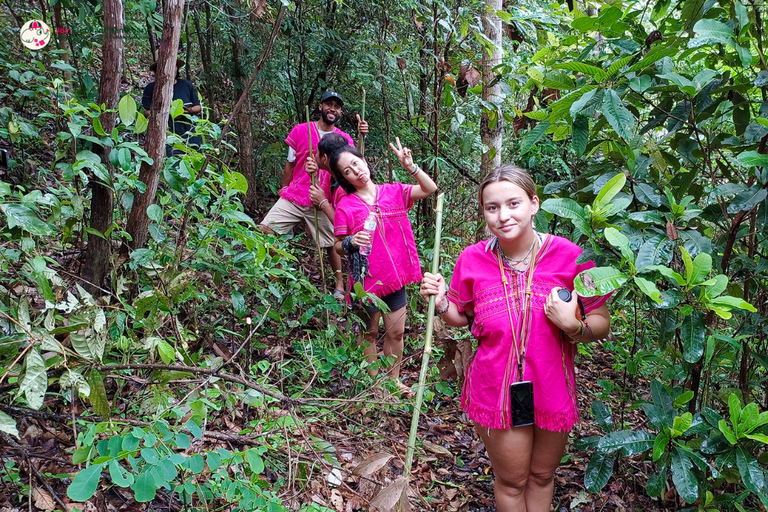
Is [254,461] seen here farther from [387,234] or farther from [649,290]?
[387,234]

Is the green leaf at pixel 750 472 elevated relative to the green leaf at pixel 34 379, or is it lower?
lower

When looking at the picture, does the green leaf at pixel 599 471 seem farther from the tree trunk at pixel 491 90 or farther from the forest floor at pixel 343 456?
the tree trunk at pixel 491 90

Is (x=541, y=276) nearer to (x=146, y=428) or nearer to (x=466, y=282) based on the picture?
(x=466, y=282)

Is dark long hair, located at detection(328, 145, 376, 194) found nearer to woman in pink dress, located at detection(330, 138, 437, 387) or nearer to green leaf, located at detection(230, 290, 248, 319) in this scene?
woman in pink dress, located at detection(330, 138, 437, 387)

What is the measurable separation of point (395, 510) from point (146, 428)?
858 millimetres

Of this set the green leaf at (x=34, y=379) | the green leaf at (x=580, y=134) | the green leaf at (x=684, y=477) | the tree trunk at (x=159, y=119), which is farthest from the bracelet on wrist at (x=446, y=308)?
the tree trunk at (x=159, y=119)

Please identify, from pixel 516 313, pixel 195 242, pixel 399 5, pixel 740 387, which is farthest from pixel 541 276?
pixel 399 5

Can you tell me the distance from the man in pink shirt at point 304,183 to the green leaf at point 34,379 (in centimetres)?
343

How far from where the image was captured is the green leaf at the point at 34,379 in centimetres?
156

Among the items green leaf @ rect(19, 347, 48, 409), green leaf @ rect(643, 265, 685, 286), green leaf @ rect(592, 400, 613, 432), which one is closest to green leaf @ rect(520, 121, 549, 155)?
green leaf @ rect(643, 265, 685, 286)

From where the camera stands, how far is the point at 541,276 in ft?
7.50

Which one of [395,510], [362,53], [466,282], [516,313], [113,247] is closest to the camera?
[395,510]

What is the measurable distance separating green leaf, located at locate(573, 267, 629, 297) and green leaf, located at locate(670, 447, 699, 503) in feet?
2.64

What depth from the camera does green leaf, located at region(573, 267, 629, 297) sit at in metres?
1.88
